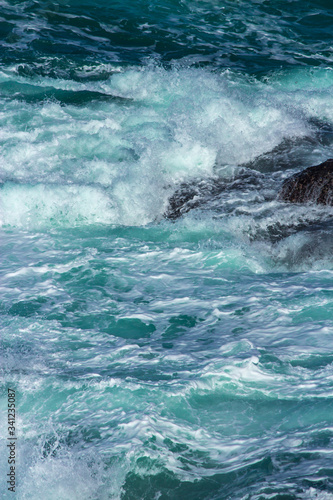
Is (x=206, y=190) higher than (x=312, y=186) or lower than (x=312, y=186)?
lower

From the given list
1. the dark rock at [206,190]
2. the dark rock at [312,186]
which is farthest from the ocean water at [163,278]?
the dark rock at [312,186]

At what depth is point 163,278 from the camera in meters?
5.43

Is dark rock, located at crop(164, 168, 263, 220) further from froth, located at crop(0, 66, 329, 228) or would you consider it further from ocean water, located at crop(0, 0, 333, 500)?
froth, located at crop(0, 66, 329, 228)

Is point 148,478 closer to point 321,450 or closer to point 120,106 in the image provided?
point 321,450

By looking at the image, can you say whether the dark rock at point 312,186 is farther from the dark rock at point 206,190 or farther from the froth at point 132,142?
the froth at point 132,142

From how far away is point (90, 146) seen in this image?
829 centimetres

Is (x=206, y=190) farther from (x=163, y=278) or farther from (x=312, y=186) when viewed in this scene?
(x=163, y=278)

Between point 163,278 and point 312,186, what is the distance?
2.27 metres

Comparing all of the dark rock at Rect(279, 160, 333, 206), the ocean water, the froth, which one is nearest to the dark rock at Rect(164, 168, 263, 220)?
the ocean water

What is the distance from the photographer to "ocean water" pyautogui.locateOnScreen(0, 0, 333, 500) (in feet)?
10.9

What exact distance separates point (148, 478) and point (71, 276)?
8.84 feet

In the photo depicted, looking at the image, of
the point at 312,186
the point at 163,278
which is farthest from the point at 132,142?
the point at 163,278

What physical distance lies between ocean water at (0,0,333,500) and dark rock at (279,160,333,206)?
0.44 ft

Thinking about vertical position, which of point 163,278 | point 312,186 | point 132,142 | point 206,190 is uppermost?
point 312,186
